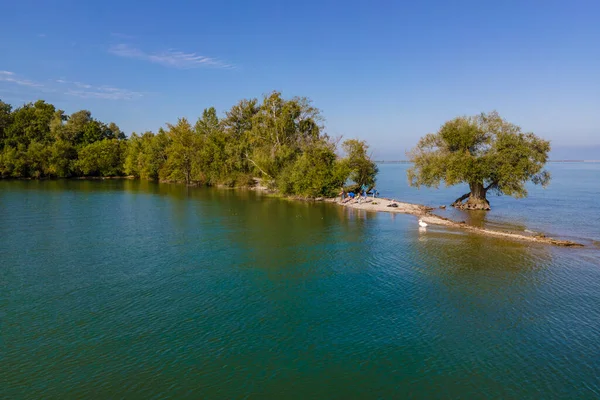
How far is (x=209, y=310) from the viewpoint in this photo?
18766 mm

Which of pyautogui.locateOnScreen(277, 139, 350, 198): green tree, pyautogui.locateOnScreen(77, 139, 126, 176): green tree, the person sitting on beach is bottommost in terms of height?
the person sitting on beach

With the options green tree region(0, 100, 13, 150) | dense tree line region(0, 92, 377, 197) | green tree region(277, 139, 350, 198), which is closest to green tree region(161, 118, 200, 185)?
dense tree line region(0, 92, 377, 197)

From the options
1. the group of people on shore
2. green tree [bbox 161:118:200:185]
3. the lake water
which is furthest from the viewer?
green tree [bbox 161:118:200:185]

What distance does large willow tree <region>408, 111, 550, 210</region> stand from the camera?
46094mm

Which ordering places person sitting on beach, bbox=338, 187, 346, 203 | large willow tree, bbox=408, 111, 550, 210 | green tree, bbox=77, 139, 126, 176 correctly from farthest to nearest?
green tree, bbox=77, 139, 126, 176 < person sitting on beach, bbox=338, 187, 346, 203 < large willow tree, bbox=408, 111, 550, 210

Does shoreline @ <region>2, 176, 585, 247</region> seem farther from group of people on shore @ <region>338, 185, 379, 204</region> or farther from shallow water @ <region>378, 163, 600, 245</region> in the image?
shallow water @ <region>378, 163, 600, 245</region>

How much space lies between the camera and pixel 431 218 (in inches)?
1708

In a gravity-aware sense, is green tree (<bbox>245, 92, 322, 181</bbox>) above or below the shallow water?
above

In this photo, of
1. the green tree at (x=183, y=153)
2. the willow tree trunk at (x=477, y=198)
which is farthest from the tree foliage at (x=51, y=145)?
the willow tree trunk at (x=477, y=198)

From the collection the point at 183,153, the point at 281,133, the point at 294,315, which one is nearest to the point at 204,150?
the point at 183,153

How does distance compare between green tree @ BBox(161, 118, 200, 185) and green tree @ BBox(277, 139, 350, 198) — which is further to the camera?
green tree @ BBox(161, 118, 200, 185)

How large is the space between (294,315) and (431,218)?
29395 mm

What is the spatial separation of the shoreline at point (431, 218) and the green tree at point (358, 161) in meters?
6.42

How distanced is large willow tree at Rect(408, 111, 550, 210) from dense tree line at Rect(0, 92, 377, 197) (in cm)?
1600
